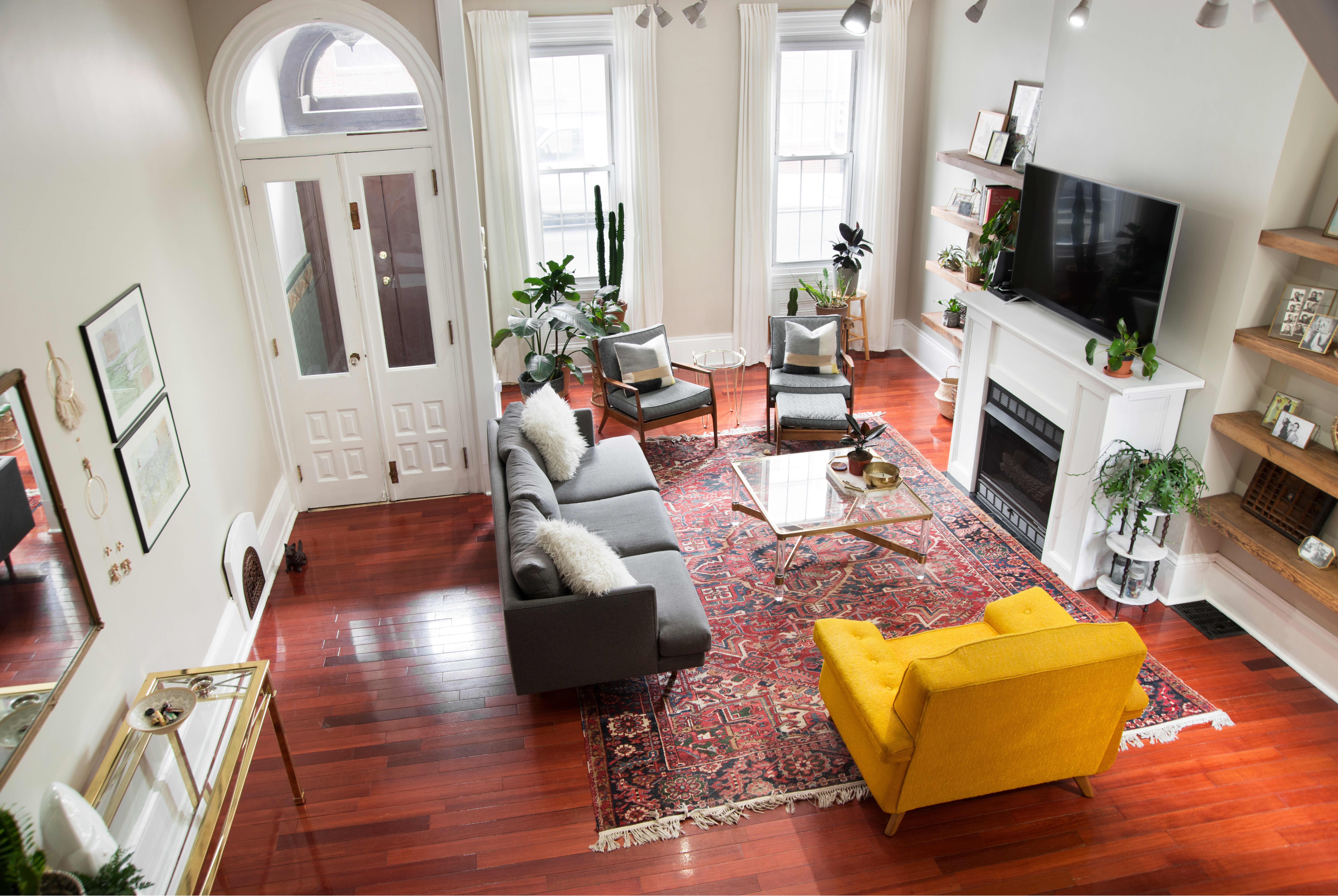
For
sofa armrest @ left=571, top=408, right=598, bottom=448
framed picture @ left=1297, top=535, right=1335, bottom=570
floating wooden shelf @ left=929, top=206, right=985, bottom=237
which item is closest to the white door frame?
sofa armrest @ left=571, top=408, right=598, bottom=448

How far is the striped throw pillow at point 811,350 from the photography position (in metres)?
6.57

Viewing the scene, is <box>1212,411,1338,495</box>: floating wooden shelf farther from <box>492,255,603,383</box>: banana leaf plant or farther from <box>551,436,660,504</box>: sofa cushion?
<box>492,255,603,383</box>: banana leaf plant

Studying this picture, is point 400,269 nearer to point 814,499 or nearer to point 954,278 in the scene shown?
point 814,499

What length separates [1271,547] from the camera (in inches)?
160

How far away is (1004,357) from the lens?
5.34 metres

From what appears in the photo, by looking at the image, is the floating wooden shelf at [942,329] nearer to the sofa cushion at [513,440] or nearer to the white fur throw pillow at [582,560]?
the sofa cushion at [513,440]

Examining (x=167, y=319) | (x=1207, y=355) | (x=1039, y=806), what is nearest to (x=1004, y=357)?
(x=1207, y=355)

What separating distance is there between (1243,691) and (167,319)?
529 cm

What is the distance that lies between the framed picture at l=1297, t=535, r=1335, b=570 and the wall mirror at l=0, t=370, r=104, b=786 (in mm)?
4921

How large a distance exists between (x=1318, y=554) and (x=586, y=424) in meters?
3.89

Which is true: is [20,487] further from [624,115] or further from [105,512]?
[624,115]

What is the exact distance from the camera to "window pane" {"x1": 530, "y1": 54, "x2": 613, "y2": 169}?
276 inches

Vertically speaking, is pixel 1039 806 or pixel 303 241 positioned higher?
pixel 303 241

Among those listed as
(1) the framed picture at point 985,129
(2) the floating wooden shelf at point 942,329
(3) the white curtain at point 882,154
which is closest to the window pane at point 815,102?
(3) the white curtain at point 882,154
